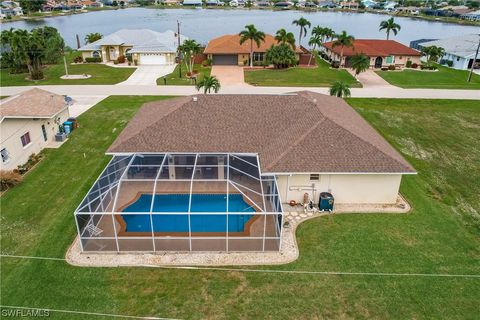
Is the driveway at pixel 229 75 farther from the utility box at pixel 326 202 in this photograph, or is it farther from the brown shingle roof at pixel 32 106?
the utility box at pixel 326 202

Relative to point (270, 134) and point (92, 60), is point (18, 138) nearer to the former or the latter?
point (270, 134)

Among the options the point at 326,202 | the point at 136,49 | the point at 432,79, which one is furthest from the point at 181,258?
the point at 432,79

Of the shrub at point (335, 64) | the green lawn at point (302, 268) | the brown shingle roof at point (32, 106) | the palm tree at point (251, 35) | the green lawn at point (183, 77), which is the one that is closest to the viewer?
the green lawn at point (302, 268)

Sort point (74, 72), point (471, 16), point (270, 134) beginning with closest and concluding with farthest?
1. point (270, 134)
2. point (74, 72)
3. point (471, 16)

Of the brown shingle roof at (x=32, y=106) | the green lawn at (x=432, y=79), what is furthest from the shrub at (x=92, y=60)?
the green lawn at (x=432, y=79)

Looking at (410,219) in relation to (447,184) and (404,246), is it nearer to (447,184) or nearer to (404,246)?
(404,246)

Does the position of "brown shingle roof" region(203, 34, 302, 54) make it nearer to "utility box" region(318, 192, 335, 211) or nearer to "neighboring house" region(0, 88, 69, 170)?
"neighboring house" region(0, 88, 69, 170)

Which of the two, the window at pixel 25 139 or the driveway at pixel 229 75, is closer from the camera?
the window at pixel 25 139
